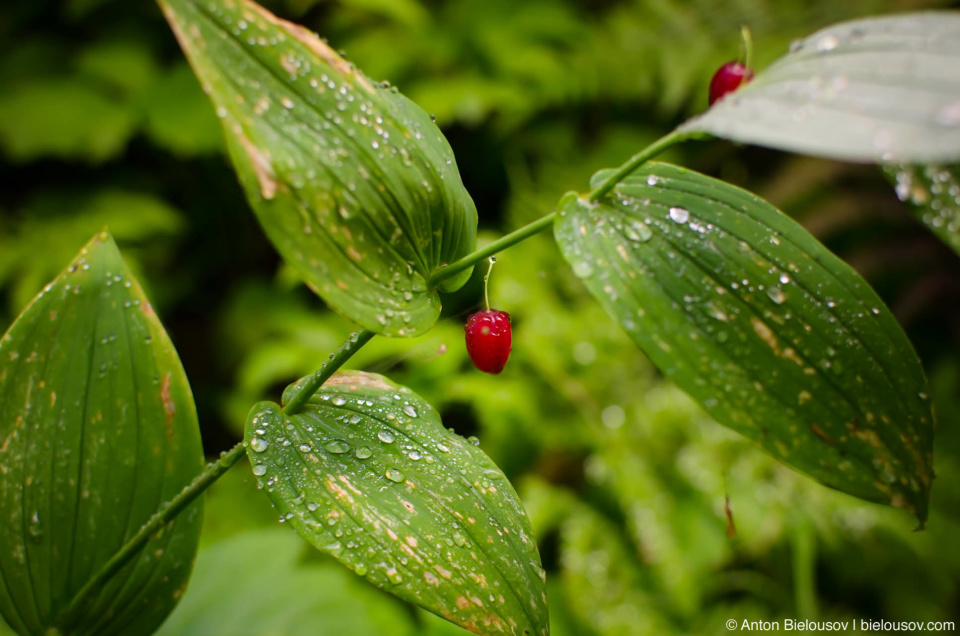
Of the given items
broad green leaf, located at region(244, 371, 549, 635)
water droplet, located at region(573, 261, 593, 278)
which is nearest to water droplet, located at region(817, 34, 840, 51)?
water droplet, located at region(573, 261, 593, 278)

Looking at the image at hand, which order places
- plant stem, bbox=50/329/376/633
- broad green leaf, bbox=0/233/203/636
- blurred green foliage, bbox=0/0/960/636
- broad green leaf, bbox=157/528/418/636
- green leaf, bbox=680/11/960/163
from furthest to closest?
blurred green foliage, bbox=0/0/960/636
broad green leaf, bbox=157/528/418/636
broad green leaf, bbox=0/233/203/636
plant stem, bbox=50/329/376/633
green leaf, bbox=680/11/960/163

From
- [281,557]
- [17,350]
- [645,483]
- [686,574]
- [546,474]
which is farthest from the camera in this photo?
[546,474]

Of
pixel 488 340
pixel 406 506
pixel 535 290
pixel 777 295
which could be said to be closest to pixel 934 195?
pixel 777 295

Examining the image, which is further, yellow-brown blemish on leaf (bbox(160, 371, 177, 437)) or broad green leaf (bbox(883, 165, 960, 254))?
yellow-brown blemish on leaf (bbox(160, 371, 177, 437))

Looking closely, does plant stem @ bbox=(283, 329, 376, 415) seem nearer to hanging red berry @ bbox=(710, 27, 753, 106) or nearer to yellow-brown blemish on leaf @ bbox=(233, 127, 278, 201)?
yellow-brown blemish on leaf @ bbox=(233, 127, 278, 201)

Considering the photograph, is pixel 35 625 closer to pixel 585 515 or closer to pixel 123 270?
pixel 123 270

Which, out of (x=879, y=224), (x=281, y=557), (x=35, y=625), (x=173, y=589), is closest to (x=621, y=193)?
(x=173, y=589)
